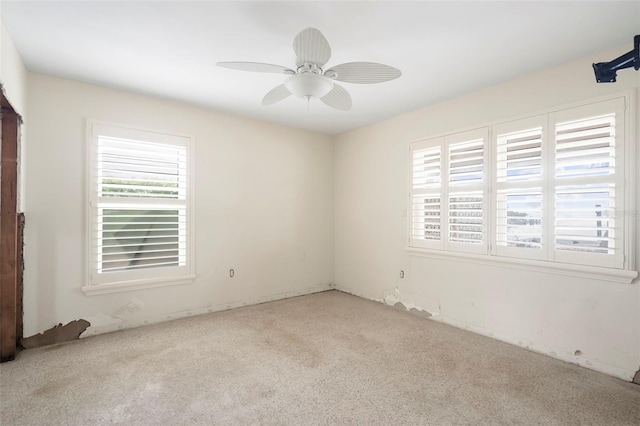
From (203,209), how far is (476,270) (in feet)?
10.7

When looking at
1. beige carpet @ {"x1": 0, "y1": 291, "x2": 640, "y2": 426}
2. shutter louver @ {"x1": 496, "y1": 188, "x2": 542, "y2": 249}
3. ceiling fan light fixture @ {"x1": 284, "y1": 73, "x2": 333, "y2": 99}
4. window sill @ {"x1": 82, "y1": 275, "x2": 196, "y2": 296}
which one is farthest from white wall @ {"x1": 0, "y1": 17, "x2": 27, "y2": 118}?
shutter louver @ {"x1": 496, "y1": 188, "x2": 542, "y2": 249}

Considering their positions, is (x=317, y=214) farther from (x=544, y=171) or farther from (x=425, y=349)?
(x=544, y=171)

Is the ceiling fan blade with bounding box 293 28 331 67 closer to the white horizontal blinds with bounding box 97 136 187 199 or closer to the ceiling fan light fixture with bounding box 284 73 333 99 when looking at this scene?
the ceiling fan light fixture with bounding box 284 73 333 99

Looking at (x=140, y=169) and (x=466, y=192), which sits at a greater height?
(x=140, y=169)

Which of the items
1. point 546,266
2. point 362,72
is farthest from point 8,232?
point 546,266

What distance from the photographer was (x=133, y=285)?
10.7 feet

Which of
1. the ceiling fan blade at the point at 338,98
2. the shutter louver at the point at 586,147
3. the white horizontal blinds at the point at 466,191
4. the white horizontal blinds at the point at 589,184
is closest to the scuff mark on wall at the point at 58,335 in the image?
the ceiling fan blade at the point at 338,98

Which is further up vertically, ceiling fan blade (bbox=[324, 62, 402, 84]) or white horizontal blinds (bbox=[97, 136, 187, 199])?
ceiling fan blade (bbox=[324, 62, 402, 84])

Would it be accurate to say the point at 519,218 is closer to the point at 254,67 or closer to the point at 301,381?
the point at 301,381

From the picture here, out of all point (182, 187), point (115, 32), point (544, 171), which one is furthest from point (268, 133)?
point (544, 171)

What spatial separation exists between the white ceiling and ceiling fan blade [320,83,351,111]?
320mm

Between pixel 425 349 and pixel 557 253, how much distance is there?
4.76 ft

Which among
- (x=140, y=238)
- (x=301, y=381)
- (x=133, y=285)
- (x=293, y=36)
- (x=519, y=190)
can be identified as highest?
(x=293, y=36)

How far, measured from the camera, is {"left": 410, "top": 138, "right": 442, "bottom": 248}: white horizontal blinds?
11.8ft
